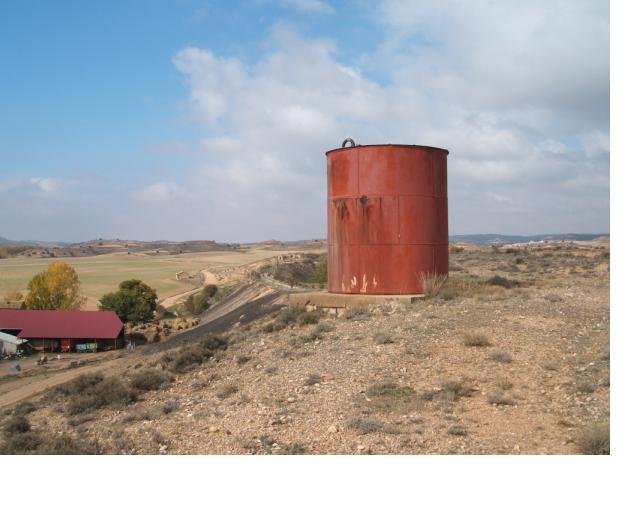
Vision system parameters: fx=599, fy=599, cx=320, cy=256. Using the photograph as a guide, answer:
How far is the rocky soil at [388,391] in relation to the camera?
6434 mm

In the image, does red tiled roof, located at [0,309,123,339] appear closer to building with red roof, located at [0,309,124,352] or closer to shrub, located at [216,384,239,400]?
building with red roof, located at [0,309,124,352]

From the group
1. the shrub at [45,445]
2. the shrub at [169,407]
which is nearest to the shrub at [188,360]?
the shrub at [169,407]

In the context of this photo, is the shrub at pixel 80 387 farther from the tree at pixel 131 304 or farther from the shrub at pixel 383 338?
the tree at pixel 131 304

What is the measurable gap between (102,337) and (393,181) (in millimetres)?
33195

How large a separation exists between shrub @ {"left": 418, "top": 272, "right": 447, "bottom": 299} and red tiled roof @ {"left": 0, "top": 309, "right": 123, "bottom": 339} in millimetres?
32462

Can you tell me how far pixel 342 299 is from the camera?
1320 cm

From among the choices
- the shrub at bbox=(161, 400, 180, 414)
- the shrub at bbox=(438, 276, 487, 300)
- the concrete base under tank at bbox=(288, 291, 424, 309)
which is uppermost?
the shrub at bbox=(438, 276, 487, 300)

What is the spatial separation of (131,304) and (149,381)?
146 ft

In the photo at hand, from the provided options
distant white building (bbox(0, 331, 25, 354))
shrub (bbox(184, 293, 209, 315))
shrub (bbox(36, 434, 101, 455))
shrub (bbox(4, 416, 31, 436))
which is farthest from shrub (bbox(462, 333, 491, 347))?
shrub (bbox(184, 293, 209, 315))

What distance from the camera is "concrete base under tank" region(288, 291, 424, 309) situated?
12781 millimetres

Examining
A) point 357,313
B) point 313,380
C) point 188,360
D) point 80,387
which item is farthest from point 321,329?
point 80,387

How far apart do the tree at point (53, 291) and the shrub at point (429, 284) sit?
5111 centimetres

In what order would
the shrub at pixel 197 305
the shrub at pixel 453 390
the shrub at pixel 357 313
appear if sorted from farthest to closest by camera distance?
the shrub at pixel 197 305 < the shrub at pixel 357 313 < the shrub at pixel 453 390

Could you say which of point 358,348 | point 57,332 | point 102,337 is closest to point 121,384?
point 358,348
